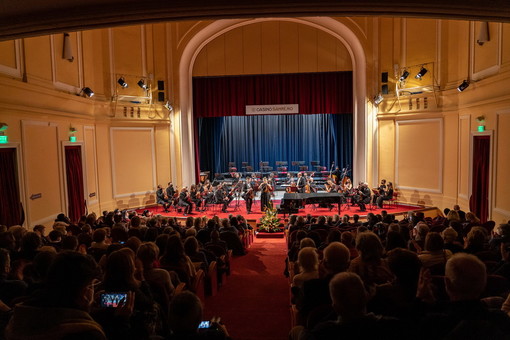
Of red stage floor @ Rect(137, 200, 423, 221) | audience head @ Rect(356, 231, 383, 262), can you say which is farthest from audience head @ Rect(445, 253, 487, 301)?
red stage floor @ Rect(137, 200, 423, 221)

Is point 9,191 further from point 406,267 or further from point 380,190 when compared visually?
point 380,190

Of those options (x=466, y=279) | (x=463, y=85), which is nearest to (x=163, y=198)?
(x=463, y=85)

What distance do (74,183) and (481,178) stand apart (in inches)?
492

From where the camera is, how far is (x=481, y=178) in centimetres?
1116

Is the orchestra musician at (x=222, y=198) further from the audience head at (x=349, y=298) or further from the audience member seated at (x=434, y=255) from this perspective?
the audience head at (x=349, y=298)

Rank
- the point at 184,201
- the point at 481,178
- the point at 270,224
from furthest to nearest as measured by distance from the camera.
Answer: the point at 184,201 → the point at 270,224 → the point at 481,178

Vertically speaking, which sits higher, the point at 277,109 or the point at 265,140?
the point at 277,109

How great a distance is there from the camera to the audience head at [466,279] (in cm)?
212

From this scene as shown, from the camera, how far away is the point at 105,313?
2.36m

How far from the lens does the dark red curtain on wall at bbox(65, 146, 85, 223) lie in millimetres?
12125

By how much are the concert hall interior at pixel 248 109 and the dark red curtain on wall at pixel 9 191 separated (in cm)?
4

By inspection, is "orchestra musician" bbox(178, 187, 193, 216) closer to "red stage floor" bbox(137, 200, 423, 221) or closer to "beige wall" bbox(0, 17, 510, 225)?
"red stage floor" bbox(137, 200, 423, 221)

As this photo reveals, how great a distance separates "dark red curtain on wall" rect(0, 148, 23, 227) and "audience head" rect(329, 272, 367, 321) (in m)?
9.12

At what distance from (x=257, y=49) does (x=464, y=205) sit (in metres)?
10.7
